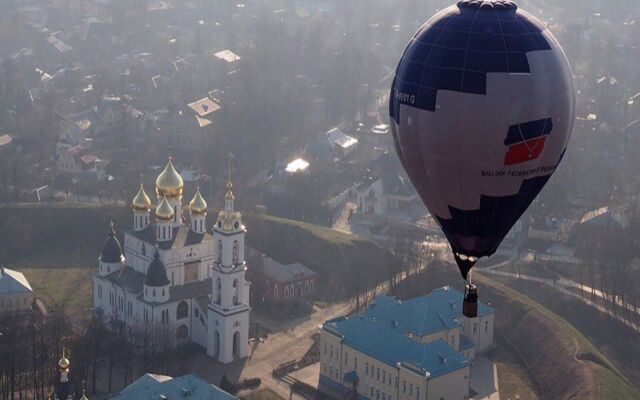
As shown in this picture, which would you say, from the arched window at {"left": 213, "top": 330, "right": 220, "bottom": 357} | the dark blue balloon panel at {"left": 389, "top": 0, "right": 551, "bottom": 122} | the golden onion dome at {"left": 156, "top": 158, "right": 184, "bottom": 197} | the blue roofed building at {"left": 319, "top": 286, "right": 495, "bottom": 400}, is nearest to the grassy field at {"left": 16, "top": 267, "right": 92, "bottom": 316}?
the golden onion dome at {"left": 156, "top": 158, "right": 184, "bottom": 197}

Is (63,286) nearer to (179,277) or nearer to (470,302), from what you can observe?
(179,277)

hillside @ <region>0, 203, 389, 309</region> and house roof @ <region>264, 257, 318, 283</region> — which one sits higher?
house roof @ <region>264, 257, 318, 283</region>

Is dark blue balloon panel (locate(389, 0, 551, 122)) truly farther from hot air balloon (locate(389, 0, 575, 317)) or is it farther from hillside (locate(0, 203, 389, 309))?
hillside (locate(0, 203, 389, 309))

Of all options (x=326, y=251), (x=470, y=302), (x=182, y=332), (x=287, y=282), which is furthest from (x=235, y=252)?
(x=470, y=302)

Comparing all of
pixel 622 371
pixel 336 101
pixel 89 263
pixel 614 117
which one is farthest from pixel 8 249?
pixel 614 117

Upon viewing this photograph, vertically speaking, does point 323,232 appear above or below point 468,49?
below
